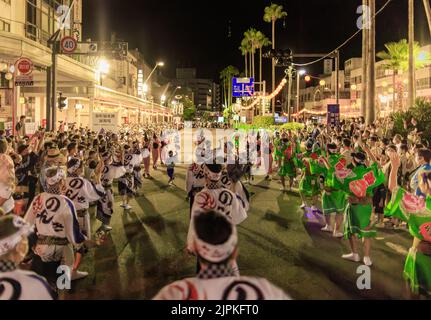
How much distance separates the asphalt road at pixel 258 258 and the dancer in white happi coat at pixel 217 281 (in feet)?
11.2

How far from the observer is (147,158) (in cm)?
1972

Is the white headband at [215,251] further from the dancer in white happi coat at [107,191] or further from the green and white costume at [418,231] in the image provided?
the dancer in white happi coat at [107,191]

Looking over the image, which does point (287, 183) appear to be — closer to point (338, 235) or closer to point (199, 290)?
point (338, 235)

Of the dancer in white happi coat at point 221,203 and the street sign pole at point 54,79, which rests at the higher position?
the street sign pole at point 54,79

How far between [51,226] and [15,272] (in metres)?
2.31

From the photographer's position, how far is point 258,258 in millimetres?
7750

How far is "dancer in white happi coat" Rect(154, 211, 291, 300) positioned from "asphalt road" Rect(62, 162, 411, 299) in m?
3.41

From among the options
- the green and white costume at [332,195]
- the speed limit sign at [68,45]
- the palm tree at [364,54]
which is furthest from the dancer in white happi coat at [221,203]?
the palm tree at [364,54]

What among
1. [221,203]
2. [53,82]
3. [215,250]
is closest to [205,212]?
[215,250]

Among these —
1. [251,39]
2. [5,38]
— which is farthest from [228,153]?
[251,39]

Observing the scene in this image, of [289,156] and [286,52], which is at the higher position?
[286,52]

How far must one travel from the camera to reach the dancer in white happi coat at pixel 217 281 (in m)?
2.75

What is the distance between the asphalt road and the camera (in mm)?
6223
